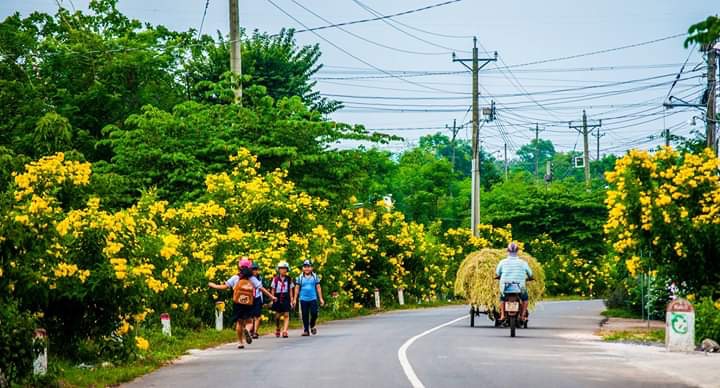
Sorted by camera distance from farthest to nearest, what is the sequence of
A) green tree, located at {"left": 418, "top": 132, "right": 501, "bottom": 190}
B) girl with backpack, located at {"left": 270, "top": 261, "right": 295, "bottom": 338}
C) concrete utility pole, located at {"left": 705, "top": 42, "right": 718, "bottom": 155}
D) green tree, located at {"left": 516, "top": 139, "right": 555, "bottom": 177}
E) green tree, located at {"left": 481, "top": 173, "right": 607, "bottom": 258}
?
green tree, located at {"left": 516, "top": 139, "right": 555, "bottom": 177}, green tree, located at {"left": 418, "top": 132, "right": 501, "bottom": 190}, green tree, located at {"left": 481, "top": 173, "right": 607, "bottom": 258}, concrete utility pole, located at {"left": 705, "top": 42, "right": 718, "bottom": 155}, girl with backpack, located at {"left": 270, "top": 261, "right": 295, "bottom": 338}

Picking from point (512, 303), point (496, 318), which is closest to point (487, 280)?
point (496, 318)

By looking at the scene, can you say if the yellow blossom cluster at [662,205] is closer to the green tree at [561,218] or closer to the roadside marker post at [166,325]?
the roadside marker post at [166,325]

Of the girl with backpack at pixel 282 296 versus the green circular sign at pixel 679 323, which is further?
the girl with backpack at pixel 282 296

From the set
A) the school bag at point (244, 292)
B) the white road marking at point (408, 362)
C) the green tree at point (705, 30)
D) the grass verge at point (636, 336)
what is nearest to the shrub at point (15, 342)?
the white road marking at point (408, 362)

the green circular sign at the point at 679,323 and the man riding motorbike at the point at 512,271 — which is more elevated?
the man riding motorbike at the point at 512,271

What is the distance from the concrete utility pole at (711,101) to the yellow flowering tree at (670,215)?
29.6 ft

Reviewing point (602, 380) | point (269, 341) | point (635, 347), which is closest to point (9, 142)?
point (269, 341)

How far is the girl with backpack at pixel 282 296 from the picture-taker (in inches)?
1078

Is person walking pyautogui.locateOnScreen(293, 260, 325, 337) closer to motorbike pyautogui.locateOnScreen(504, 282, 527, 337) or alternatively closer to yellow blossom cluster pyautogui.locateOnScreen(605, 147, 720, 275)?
motorbike pyautogui.locateOnScreen(504, 282, 527, 337)

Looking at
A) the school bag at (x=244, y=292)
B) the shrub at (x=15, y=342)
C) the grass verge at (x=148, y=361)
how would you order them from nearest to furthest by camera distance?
the shrub at (x=15, y=342) < the grass verge at (x=148, y=361) < the school bag at (x=244, y=292)

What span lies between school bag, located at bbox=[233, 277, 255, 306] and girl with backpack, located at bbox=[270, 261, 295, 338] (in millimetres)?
3312

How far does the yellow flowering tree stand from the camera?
23.5 metres

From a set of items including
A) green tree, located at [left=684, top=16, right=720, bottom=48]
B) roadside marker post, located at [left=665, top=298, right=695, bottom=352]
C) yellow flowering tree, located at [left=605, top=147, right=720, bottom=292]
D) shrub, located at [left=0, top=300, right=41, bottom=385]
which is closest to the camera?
green tree, located at [left=684, top=16, right=720, bottom=48]

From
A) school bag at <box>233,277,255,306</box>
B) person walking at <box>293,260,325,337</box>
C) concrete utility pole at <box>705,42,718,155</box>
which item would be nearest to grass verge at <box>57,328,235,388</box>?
school bag at <box>233,277,255,306</box>
